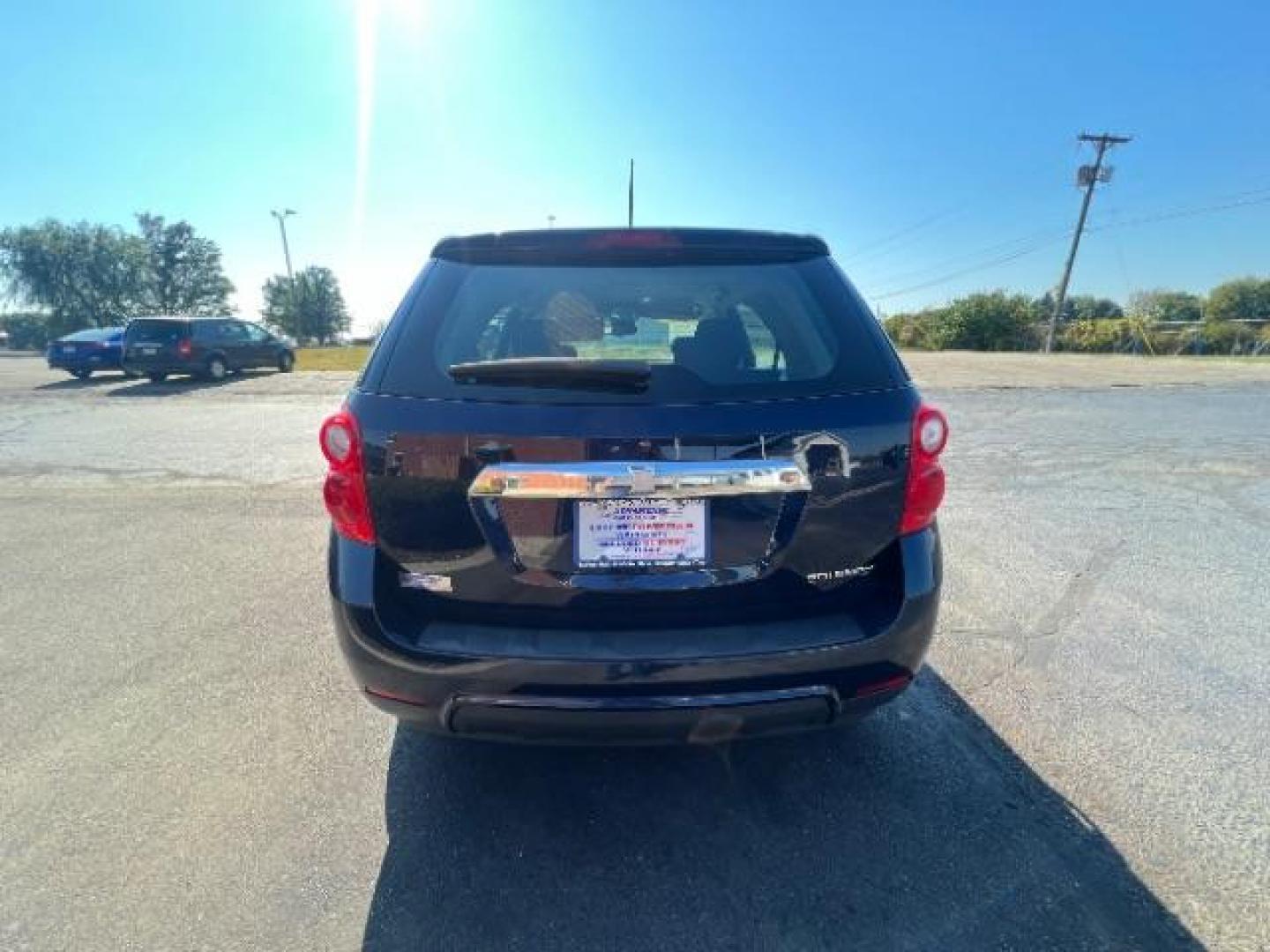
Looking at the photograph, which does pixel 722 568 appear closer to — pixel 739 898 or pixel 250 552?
pixel 739 898

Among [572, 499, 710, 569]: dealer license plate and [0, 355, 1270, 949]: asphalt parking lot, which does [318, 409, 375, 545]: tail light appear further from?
[0, 355, 1270, 949]: asphalt parking lot

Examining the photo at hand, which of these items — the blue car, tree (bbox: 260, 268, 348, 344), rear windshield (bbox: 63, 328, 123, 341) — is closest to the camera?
the blue car

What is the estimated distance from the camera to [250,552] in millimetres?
4488

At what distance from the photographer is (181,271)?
7106cm

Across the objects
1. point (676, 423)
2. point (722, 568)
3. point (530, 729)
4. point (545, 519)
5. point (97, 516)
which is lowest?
point (97, 516)

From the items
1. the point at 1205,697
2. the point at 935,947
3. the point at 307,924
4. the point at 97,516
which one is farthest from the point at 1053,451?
the point at 97,516

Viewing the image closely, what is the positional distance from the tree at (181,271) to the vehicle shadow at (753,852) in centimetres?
8150

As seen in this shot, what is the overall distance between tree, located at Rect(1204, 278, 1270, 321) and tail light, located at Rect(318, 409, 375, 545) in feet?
329

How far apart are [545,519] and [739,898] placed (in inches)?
47.4

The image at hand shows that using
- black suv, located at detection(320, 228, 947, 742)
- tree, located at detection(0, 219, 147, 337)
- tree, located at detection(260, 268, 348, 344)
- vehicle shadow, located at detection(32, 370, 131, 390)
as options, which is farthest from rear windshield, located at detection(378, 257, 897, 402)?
tree, located at detection(260, 268, 348, 344)

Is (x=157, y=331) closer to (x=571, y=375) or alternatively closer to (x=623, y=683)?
(x=571, y=375)

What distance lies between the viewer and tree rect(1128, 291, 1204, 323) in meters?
71.2

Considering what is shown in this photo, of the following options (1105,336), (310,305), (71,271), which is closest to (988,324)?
(1105,336)

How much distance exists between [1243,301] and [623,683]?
107 metres
